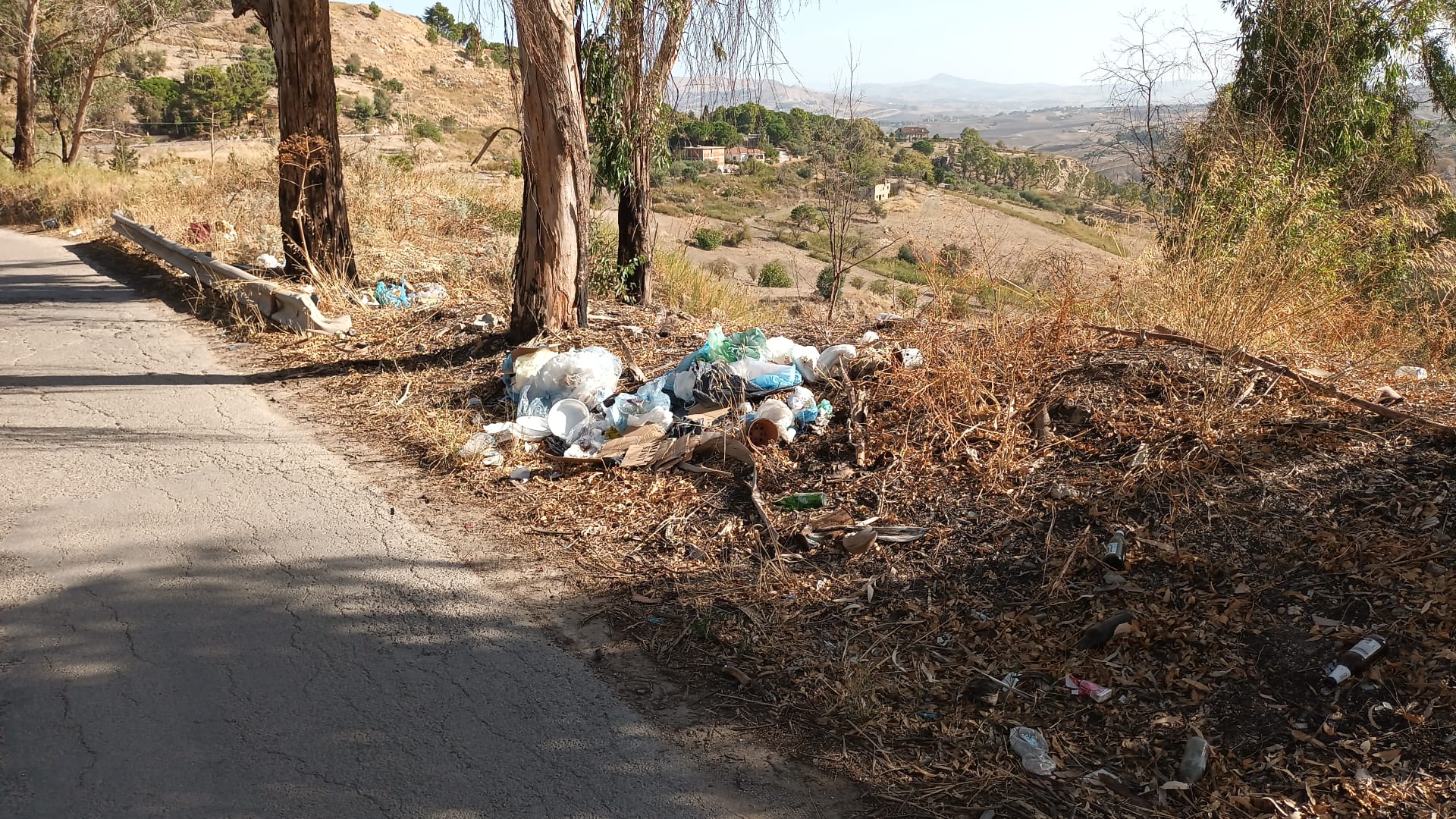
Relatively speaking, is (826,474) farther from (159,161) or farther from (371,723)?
(159,161)

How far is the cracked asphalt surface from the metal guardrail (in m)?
2.53

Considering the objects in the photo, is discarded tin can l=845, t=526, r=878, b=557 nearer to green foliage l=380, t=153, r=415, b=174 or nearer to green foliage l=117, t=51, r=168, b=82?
green foliage l=380, t=153, r=415, b=174

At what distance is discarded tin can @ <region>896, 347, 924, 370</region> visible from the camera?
6.05m

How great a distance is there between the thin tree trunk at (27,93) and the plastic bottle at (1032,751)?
75.3 feet

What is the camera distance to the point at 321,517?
17.4ft

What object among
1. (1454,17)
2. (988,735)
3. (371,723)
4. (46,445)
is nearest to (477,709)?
(371,723)

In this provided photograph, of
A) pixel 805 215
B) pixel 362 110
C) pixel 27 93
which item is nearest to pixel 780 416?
pixel 805 215

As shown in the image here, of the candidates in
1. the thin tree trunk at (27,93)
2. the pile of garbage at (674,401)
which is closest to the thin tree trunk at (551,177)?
the pile of garbage at (674,401)

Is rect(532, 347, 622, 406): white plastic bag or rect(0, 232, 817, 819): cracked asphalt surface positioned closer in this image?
rect(0, 232, 817, 819): cracked asphalt surface

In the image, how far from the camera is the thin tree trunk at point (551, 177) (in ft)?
23.0

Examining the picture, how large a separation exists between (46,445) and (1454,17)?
59.0 ft

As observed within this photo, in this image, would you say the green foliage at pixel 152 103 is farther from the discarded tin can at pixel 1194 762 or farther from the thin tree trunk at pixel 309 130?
the discarded tin can at pixel 1194 762

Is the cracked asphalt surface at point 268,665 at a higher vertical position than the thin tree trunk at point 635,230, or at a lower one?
lower

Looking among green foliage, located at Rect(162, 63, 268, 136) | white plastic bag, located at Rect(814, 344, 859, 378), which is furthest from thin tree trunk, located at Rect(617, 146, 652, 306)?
green foliage, located at Rect(162, 63, 268, 136)
